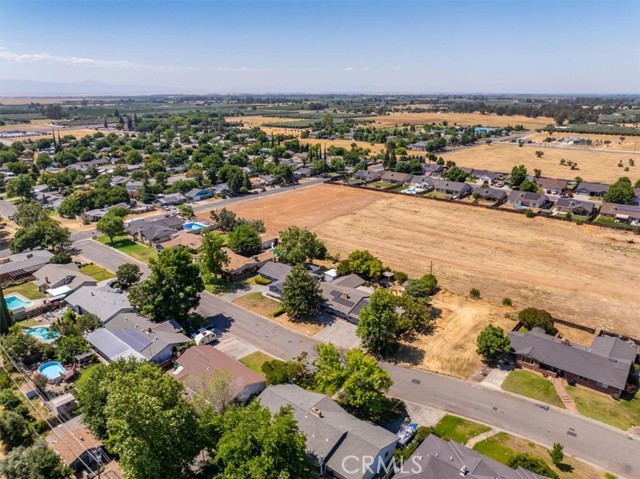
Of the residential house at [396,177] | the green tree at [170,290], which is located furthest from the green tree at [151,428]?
the residential house at [396,177]

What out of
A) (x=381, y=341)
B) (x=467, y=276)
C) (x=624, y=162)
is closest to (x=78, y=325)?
(x=381, y=341)

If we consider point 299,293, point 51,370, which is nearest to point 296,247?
point 299,293

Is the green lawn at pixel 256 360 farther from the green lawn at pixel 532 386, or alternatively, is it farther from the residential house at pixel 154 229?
the residential house at pixel 154 229

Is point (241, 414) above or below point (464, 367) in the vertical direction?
above

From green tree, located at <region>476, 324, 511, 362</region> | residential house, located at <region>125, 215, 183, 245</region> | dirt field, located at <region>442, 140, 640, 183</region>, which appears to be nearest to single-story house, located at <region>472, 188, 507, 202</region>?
dirt field, located at <region>442, 140, 640, 183</region>

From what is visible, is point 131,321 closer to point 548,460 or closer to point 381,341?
point 381,341

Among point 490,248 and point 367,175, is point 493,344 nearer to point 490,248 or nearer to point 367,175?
point 490,248

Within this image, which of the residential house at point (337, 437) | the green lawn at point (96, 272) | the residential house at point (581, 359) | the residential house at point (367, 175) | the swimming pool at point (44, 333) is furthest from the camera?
the residential house at point (367, 175)
